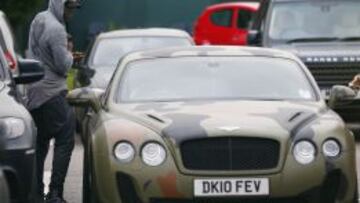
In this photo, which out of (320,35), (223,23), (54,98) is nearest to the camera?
(54,98)

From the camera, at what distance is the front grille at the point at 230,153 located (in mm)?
8477

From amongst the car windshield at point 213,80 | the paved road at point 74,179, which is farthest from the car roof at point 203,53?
the paved road at point 74,179

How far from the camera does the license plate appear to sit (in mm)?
8375

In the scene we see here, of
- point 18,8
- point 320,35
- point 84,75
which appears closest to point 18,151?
point 84,75

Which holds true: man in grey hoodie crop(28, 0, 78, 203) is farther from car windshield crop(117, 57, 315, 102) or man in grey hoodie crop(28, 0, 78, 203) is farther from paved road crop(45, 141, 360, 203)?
car windshield crop(117, 57, 315, 102)

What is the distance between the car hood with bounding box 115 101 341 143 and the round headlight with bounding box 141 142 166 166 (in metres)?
0.11

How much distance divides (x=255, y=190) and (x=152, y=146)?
765 mm

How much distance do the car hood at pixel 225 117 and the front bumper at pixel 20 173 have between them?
2.80 feet

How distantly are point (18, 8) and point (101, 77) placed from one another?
1362cm

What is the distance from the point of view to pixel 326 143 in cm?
862

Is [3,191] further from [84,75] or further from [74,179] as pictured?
[84,75]

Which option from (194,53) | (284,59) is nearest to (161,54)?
(194,53)

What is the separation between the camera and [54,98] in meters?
10.6

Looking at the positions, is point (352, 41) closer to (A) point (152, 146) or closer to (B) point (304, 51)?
(B) point (304, 51)
